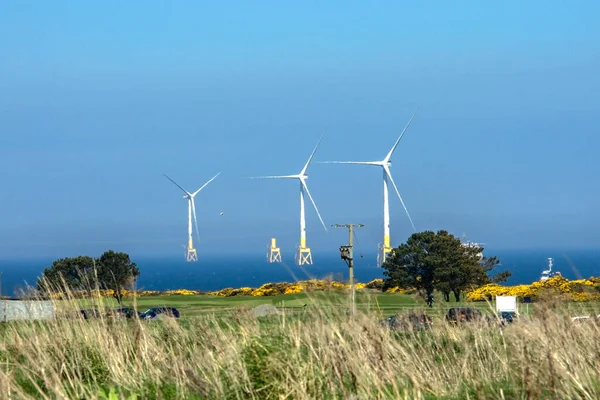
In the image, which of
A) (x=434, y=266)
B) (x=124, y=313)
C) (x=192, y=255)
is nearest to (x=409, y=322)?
(x=124, y=313)

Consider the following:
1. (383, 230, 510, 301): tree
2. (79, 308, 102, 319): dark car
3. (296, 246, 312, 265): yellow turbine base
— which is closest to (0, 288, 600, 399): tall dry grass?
(79, 308, 102, 319): dark car

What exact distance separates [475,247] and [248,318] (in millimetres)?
59632

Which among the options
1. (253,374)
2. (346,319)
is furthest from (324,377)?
(346,319)

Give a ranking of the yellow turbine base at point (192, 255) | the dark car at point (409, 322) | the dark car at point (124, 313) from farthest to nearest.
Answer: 1. the yellow turbine base at point (192, 255)
2. the dark car at point (124, 313)
3. the dark car at point (409, 322)

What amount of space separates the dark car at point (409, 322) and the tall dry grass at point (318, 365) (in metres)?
0.55

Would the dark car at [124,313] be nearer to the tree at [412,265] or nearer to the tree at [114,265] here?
the tree at [114,265]

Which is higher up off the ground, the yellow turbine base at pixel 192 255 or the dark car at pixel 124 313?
the yellow turbine base at pixel 192 255

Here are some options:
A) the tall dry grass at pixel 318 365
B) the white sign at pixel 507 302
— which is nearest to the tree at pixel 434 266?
the white sign at pixel 507 302

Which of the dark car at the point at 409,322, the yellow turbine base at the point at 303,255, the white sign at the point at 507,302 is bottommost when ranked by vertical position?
the dark car at the point at 409,322

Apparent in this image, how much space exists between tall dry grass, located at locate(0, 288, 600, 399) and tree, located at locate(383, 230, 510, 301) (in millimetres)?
50401

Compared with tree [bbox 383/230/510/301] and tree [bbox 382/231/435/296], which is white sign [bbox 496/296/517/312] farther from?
tree [bbox 382/231/435/296]

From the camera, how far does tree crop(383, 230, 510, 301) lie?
229 ft

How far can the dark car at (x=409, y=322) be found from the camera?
66.1 ft

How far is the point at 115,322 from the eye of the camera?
2108cm
